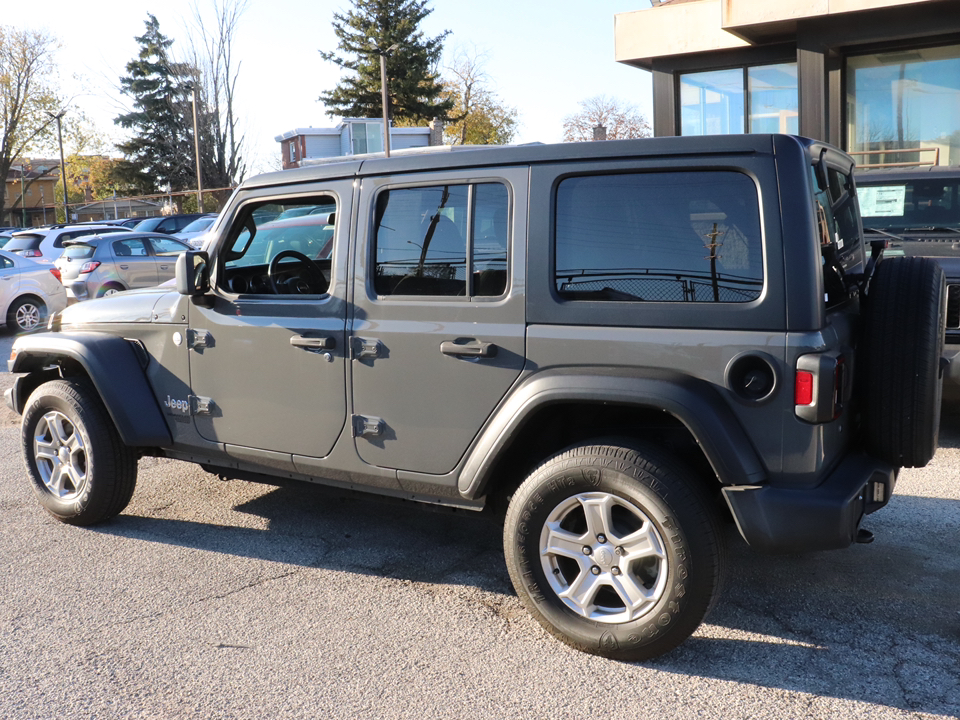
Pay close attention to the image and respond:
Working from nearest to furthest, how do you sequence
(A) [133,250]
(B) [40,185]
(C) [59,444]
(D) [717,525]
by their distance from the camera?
(D) [717,525] → (C) [59,444] → (A) [133,250] → (B) [40,185]

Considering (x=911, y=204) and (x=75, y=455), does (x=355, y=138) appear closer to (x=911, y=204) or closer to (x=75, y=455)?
(x=911, y=204)

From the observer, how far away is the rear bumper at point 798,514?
116 inches

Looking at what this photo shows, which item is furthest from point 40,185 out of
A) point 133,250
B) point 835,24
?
point 835,24

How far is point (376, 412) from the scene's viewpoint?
3.74 m

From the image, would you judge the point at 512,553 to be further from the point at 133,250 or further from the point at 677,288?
the point at 133,250

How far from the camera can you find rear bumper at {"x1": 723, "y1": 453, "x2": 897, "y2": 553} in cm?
295

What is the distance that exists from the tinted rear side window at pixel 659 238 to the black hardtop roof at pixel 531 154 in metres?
0.08

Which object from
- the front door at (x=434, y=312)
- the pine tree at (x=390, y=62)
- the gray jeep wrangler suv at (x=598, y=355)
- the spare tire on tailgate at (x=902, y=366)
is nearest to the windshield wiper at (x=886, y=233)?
the gray jeep wrangler suv at (x=598, y=355)

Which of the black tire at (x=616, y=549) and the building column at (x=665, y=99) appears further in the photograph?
the building column at (x=665, y=99)

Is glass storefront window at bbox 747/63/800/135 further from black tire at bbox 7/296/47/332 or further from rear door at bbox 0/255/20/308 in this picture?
rear door at bbox 0/255/20/308

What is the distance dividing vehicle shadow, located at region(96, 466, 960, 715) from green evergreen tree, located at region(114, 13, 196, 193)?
52.8 m

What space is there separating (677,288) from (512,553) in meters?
1.16

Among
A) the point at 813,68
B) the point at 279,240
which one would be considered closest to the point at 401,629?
the point at 279,240

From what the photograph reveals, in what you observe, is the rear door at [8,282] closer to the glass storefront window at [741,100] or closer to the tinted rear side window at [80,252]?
the tinted rear side window at [80,252]
